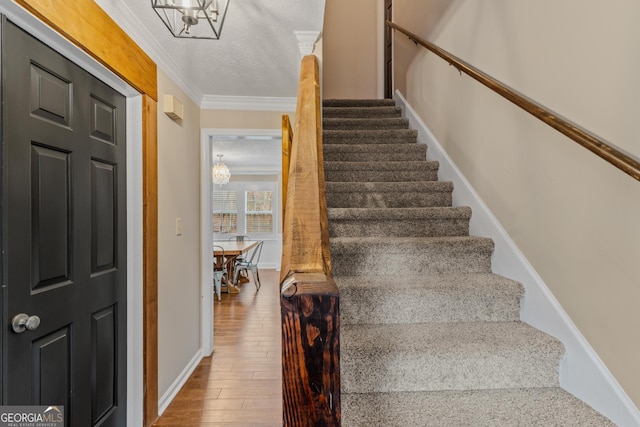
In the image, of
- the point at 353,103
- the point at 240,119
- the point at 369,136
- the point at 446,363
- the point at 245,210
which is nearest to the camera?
the point at 446,363

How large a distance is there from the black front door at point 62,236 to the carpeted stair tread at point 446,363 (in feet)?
3.86

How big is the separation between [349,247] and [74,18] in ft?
5.15

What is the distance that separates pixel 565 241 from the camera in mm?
1391

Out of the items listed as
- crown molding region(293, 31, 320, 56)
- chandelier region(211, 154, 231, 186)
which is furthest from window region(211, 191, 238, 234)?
crown molding region(293, 31, 320, 56)

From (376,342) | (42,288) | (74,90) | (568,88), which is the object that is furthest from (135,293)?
(568,88)

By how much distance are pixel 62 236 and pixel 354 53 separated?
16.1ft

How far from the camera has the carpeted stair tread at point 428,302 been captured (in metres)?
1.54

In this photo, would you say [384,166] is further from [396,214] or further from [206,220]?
[206,220]

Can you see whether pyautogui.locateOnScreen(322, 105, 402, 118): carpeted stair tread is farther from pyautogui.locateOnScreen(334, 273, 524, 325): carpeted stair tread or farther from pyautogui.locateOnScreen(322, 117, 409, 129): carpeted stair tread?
pyautogui.locateOnScreen(334, 273, 524, 325): carpeted stair tread

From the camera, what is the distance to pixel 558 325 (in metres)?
1.38

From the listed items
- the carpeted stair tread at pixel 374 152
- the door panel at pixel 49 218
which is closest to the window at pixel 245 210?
the carpeted stair tread at pixel 374 152

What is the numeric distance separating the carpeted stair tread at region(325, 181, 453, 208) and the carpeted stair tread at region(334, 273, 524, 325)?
0.86 metres

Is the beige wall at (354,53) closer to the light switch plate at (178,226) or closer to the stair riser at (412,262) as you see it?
the light switch plate at (178,226)

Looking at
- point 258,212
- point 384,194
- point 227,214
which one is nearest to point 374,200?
point 384,194
